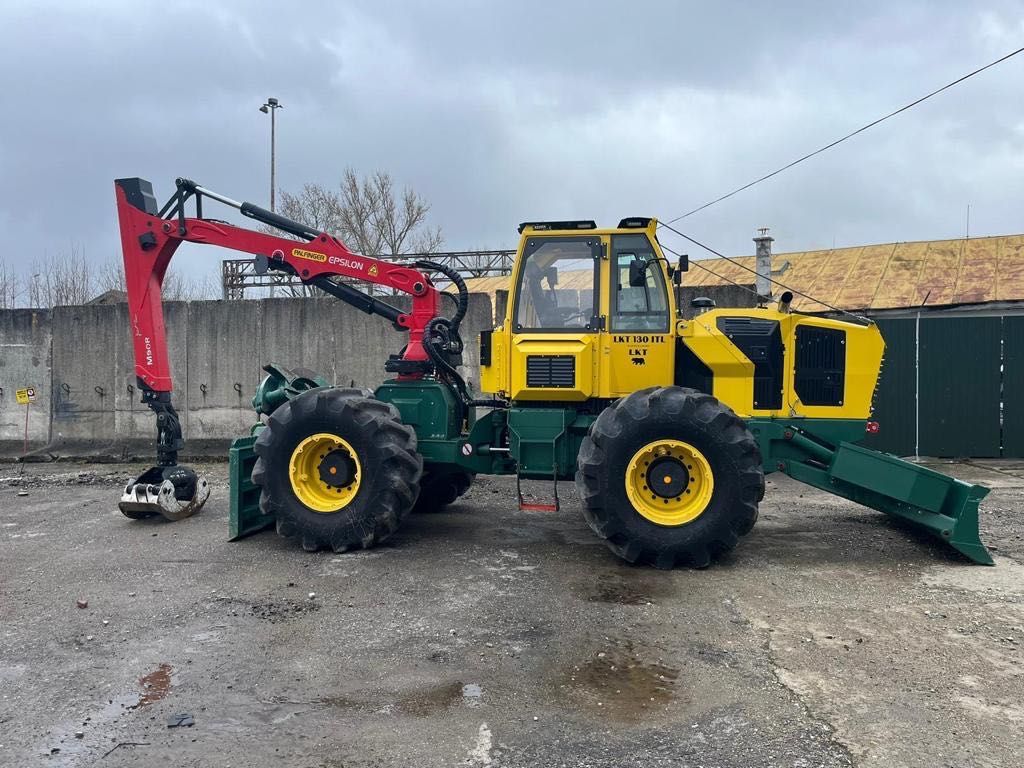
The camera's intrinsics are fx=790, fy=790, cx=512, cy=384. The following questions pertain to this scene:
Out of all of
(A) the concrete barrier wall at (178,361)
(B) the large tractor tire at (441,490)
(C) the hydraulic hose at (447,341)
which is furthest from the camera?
(A) the concrete barrier wall at (178,361)

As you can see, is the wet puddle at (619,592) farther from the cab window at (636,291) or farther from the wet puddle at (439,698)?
the cab window at (636,291)

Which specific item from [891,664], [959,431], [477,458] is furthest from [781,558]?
[959,431]

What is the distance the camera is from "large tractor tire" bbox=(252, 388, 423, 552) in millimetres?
6699

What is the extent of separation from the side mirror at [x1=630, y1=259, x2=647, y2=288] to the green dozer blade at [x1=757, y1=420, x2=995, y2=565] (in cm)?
160

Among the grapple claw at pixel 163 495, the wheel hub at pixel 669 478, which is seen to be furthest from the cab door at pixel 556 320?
the grapple claw at pixel 163 495

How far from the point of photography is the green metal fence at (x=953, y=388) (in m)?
12.2

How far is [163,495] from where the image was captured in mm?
7957

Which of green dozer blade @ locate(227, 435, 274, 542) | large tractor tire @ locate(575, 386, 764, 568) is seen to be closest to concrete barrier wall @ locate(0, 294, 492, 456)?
green dozer blade @ locate(227, 435, 274, 542)

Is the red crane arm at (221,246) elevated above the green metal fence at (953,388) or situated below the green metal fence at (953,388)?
above

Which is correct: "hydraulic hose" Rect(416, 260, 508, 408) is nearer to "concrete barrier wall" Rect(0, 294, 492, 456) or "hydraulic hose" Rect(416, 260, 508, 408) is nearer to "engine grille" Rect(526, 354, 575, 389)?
"engine grille" Rect(526, 354, 575, 389)

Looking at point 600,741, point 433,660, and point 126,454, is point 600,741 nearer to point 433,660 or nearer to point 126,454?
point 433,660

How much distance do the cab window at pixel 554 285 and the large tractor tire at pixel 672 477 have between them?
3.69 ft

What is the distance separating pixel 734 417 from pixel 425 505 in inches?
148

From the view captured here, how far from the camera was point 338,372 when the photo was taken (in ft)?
42.7
